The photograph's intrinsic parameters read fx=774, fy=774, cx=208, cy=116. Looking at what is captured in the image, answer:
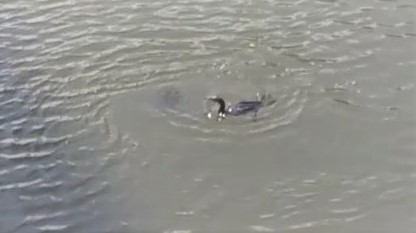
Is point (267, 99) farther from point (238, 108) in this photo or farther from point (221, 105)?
point (221, 105)

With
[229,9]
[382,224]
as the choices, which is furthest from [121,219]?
[229,9]

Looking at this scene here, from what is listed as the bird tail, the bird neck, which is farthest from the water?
the bird neck

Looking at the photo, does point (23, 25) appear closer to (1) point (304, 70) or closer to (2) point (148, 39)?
(2) point (148, 39)

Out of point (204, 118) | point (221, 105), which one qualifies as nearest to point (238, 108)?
point (221, 105)

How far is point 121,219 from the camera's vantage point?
720 cm

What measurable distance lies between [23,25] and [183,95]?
2837 millimetres

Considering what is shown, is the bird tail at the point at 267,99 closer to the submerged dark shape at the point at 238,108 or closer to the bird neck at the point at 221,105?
the submerged dark shape at the point at 238,108

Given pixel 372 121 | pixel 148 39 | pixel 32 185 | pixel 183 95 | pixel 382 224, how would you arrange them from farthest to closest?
pixel 148 39
pixel 183 95
pixel 372 121
pixel 32 185
pixel 382 224

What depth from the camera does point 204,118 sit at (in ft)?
27.8

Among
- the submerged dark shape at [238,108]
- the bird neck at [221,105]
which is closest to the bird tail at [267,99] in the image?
the submerged dark shape at [238,108]

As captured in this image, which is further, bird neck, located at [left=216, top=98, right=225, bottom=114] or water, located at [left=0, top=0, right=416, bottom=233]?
bird neck, located at [left=216, top=98, right=225, bottom=114]

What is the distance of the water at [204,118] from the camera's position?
7.29 metres

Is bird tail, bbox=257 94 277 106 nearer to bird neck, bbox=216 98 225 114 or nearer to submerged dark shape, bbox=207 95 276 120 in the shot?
submerged dark shape, bbox=207 95 276 120

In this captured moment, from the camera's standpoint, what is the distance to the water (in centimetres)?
729
